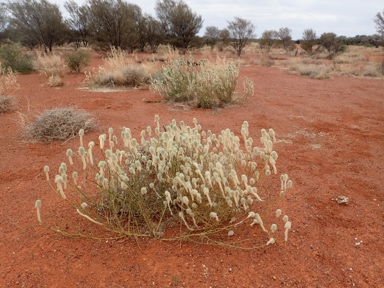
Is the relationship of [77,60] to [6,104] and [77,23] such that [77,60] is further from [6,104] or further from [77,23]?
[77,23]

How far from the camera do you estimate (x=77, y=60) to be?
11250 mm

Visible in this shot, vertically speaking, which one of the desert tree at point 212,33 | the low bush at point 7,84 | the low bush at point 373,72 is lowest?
the low bush at point 373,72

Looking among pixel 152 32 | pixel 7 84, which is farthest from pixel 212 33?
pixel 7 84

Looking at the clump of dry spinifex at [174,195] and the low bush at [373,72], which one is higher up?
the clump of dry spinifex at [174,195]

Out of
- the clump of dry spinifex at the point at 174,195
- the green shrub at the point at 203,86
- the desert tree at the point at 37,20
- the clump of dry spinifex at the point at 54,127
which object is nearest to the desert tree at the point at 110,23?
the desert tree at the point at 37,20

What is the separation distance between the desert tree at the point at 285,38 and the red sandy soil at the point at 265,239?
2425cm

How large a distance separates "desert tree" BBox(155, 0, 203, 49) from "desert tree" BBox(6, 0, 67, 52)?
23.8 ft

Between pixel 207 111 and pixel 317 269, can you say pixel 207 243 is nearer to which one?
pixel 317 269

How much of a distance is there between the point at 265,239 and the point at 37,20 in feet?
68.3

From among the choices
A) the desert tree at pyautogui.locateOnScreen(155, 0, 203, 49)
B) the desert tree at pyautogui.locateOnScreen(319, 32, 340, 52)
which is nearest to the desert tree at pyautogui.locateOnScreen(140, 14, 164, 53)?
the desert tree at pyautogui.locateOnScreen(155, 0, 203, 49)

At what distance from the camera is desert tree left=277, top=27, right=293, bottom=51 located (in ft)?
88.7

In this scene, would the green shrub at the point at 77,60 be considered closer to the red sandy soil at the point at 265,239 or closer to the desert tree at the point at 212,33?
the red sandy soil at the point at 265,239

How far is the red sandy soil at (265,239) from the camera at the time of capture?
6.13ft

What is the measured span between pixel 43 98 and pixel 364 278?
7571mm
